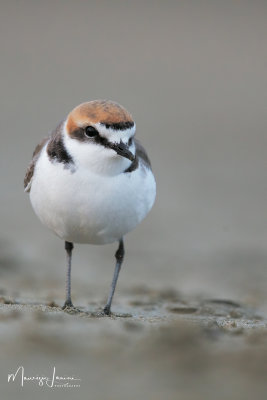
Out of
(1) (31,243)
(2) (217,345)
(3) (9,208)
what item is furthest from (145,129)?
(2) (217,345)

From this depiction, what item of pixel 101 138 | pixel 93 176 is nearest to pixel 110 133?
pixel 101 138

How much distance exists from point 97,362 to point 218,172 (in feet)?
33.6

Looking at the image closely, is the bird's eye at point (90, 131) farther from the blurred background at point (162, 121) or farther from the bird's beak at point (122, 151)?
the blurred background at point (162, 121)

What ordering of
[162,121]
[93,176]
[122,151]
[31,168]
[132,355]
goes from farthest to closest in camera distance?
[162,121], [31,168], [93,176], [122,151], [132,355]

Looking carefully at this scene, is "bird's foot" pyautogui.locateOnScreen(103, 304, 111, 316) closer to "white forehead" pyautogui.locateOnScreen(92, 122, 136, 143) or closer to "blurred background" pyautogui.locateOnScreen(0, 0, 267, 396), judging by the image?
"blurred background" pyautogui.locateOnScreen(0, 0, 267, 396)

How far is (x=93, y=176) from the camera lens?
5.89m

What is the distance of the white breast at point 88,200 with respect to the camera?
19.5 ft

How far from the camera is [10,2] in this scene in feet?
99.6

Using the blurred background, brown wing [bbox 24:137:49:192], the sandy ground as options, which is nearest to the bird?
brown wing [bbox 24:137:49:192]

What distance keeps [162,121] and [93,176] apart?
1267 cm

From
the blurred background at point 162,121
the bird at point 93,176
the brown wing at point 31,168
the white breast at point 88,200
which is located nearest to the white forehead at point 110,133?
the bird at point 93,176

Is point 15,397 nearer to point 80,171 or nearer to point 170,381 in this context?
point 170,381

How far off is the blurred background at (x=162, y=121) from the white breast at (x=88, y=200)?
135 centimetres

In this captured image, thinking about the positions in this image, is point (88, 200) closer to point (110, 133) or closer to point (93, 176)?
point (93, 176)
